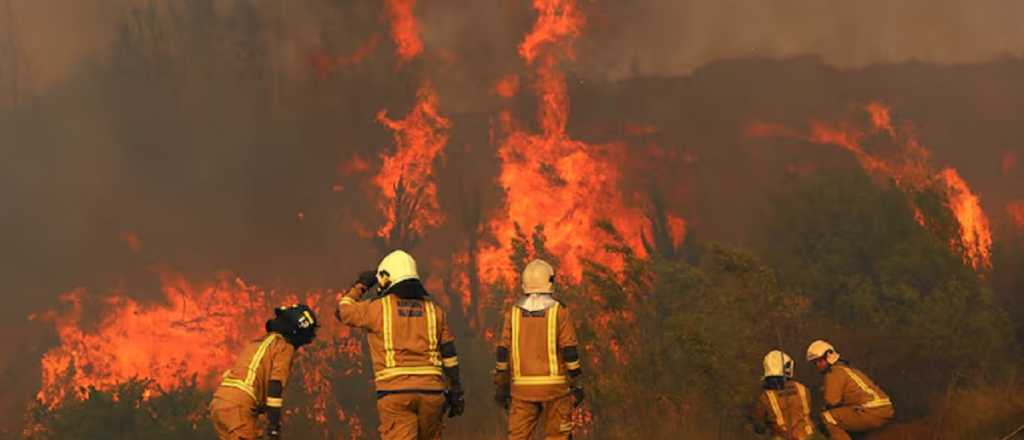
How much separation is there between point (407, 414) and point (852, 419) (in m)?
6.36

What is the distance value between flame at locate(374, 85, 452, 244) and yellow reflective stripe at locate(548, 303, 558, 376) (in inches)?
1321

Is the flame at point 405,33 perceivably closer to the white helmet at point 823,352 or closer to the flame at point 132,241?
the flame at point 132,241

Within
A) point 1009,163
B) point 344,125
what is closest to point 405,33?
point 344,125

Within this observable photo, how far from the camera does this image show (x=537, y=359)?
10.8 meters

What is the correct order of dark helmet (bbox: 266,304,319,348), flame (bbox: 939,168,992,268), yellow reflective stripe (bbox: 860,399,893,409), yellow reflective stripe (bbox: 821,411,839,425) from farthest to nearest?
flame (bbox: 939,168,992,268)
yellow reflective stripe (bbox: 821,411,839,425)
yellow reflective stripe (bbox: 860,399,893,409)
dark helmet (bbox: 266,304,319,348)

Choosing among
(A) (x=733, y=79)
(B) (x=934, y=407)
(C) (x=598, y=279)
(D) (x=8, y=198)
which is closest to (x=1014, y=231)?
(A) (x=733, y=79)

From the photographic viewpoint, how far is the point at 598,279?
1767cm

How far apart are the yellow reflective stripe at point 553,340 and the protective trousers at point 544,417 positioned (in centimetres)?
40

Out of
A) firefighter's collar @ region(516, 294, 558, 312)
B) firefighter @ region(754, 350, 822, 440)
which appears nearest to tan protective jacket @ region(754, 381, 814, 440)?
firefighter @ region(754, 350, 822, 440)

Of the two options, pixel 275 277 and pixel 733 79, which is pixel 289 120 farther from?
pixel 733 79

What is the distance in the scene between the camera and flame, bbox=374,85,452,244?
44.2m

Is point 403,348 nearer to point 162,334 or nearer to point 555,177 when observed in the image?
point 162,334

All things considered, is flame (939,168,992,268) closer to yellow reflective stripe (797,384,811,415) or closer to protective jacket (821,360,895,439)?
protective jacket (821,360,895,439)

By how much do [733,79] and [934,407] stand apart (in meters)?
32.8
